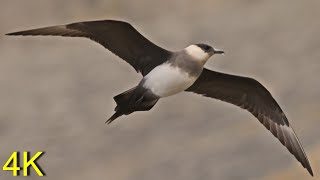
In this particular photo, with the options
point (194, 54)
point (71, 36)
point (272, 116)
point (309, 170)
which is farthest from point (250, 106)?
point (71, 36)

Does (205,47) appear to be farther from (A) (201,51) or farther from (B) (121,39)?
(B) (121,39)

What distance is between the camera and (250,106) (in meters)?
12.8

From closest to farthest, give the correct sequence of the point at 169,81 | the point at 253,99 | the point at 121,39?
the point at 169,81 < the point at 121,39 < the point at 253,99

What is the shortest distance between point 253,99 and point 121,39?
111 inches

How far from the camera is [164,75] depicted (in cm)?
1070

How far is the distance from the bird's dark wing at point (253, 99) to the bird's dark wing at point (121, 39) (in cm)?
124

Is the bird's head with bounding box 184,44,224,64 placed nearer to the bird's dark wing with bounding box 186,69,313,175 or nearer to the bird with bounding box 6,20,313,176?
the bird with bounding box 6,20,313,176

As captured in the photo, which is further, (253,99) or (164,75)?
(253,99)

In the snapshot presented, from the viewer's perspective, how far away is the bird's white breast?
1064 cm

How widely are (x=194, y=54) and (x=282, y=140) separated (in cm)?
301

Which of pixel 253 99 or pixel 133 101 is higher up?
pixel 133 101

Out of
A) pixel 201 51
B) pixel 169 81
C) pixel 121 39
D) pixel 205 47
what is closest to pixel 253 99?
pixel 205 47

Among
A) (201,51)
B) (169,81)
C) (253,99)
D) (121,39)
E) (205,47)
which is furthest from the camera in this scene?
(253,99)

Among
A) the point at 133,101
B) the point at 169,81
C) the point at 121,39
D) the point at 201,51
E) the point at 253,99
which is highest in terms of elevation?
the point at 121,39
